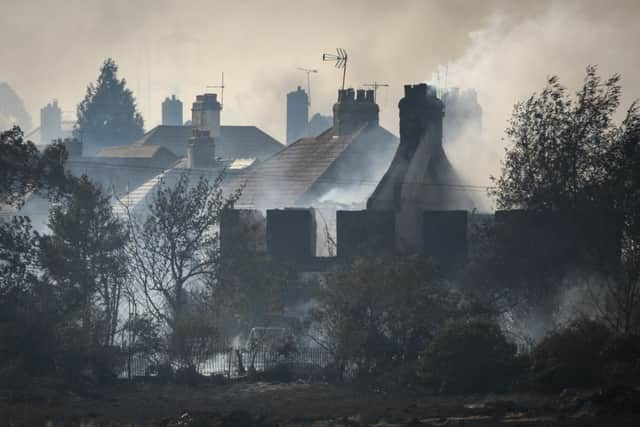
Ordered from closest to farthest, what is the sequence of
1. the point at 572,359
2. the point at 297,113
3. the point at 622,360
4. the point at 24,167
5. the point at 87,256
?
the point at 622,360, the point at 572,359, the point at 87,256, the point at 24,167, the point at 297,113

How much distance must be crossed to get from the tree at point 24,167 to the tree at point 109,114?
115 m

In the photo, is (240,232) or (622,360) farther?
(240,232)

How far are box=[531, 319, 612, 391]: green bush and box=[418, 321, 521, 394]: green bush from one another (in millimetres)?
1392

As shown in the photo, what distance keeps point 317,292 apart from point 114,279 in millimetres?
7291

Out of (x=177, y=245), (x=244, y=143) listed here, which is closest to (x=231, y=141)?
(x=244, y=143)

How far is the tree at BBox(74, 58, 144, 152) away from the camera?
16612 centimetres

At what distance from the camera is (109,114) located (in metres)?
167

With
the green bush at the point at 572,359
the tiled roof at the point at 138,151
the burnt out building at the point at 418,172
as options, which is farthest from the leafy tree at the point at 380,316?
the tiled roof at the point at 138,151

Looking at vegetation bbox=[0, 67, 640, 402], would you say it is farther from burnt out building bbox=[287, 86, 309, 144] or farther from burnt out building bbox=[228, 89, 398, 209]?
burnt out building bbox=[287, 86, 309, 144]

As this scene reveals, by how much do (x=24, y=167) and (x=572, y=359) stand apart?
70.0 ft

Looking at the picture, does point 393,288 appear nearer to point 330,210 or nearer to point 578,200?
point 578,200

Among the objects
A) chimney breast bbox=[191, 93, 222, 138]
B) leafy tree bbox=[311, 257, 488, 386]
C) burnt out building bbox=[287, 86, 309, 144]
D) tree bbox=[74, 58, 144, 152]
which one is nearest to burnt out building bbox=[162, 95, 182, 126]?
tree bbox=[74, 58, 144, 152]

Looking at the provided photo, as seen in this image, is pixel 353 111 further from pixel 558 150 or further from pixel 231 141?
pixel 231 141

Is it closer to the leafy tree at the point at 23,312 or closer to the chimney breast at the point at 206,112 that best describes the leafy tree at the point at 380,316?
the leafy tree at the point at 23,312
